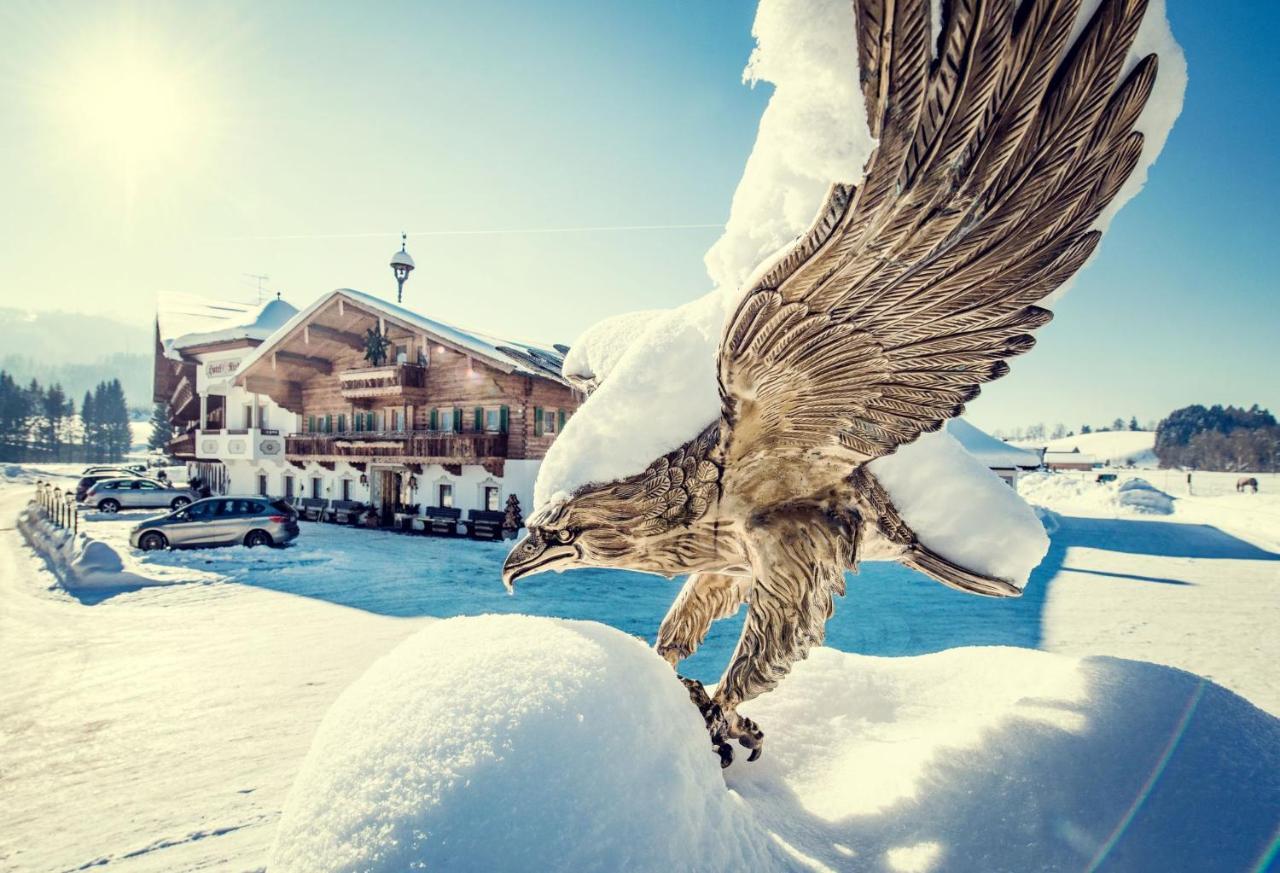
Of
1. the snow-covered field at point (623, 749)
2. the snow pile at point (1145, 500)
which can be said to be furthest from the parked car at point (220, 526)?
the snow pile at point (1145, 500)

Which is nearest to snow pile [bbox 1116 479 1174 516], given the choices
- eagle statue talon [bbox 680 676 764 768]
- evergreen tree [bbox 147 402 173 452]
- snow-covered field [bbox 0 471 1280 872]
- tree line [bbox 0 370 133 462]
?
snow-covered field [bbox 0 471 1280 872]

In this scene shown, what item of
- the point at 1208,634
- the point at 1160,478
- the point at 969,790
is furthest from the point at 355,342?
the point at 1160,478

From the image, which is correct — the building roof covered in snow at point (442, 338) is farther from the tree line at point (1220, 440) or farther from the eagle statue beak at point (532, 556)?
the tree line at point (1220, 440)

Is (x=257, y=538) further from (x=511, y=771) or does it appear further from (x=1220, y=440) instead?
(x=1220, y=440)

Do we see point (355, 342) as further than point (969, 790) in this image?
Yes

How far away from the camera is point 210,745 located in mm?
4523

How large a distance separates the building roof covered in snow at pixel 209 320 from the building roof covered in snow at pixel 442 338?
5.55m

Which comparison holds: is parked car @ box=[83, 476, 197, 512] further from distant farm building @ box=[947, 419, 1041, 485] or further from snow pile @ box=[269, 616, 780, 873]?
distant farm building @ box=[947, 419, 1041, 485]

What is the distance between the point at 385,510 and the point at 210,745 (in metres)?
16.3

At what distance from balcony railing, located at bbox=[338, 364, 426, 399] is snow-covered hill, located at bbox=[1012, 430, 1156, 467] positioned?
81.3m

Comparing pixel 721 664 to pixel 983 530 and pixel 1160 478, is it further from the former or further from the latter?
pixel 1160 478

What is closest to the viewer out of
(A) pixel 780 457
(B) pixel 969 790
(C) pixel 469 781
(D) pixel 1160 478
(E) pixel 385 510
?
(C) pixel 469 781

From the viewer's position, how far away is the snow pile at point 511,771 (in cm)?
141

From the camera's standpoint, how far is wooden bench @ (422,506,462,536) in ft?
58.4
